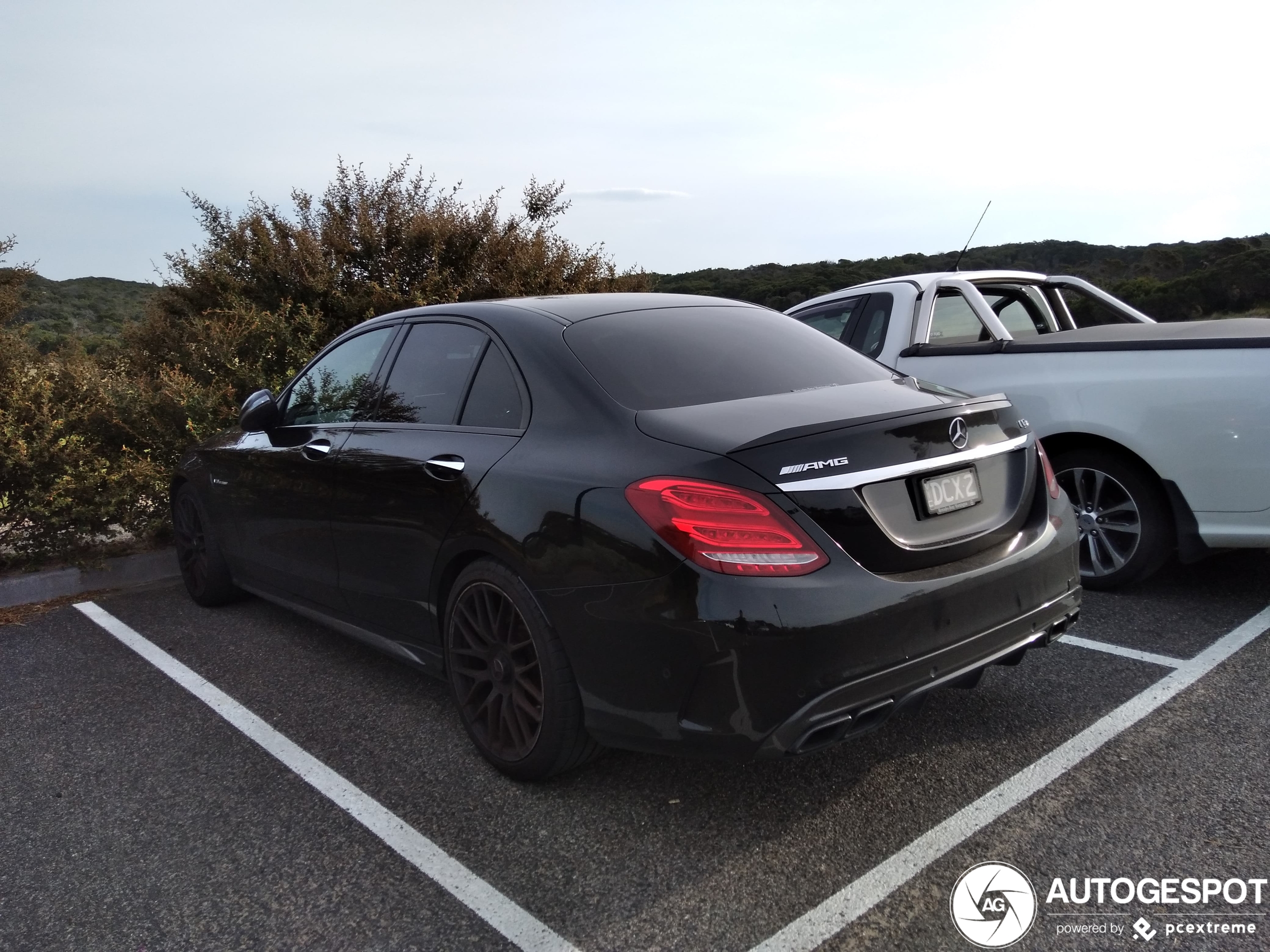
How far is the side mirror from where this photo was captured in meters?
4.50

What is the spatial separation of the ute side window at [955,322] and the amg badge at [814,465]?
369 cm

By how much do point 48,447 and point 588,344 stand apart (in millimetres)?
4378

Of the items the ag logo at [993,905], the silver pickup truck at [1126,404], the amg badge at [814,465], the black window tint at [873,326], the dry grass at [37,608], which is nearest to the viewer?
the ag logo at [993,905]

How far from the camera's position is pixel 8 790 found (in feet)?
11.0

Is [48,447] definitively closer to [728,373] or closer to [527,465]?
[527,465]

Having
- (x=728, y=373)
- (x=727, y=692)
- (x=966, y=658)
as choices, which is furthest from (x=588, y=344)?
(x=966, y=658)

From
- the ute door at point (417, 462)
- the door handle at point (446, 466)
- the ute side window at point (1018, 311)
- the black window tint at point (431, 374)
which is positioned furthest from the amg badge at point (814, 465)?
the ute side window at point (1018, 311)

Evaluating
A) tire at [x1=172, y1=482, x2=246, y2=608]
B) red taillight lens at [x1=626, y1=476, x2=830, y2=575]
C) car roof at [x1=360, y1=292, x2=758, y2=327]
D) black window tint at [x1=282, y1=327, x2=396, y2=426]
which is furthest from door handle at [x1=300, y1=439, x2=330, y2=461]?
red taillight lens at [x1=626, y1=476, x2=830, y2=575]

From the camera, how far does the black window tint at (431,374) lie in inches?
140

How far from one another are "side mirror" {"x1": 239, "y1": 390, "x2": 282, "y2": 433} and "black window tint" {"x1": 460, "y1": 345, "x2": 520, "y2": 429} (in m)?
1.54

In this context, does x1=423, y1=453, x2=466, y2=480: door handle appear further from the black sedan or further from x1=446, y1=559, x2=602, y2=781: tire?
x1=446, y1=559, x2=602, y2=781: tire

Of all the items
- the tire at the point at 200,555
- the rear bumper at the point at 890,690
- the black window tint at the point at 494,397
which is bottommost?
the tire at the point at 200,555

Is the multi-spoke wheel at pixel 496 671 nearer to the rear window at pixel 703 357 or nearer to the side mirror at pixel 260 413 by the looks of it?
the rear window at pixel 703 357

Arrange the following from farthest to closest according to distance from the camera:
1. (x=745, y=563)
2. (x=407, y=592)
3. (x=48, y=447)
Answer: (x=48, y=447) < (x=407, y=592) < (x=745, y=563)
